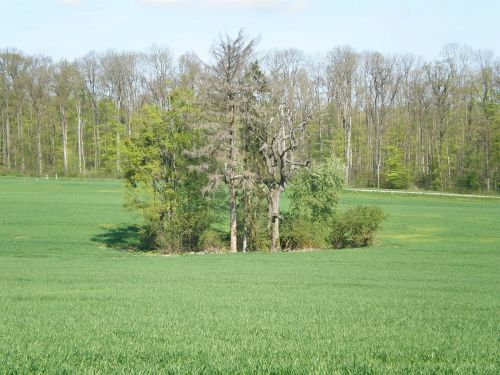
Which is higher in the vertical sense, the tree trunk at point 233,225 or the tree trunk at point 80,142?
the tree trunk at point 80,142

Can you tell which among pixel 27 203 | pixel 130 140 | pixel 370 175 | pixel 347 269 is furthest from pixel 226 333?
pixel 370 175

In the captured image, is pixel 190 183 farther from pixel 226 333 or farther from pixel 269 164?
pixel 226 333

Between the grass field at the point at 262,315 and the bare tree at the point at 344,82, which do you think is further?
the bare tree at the point at 344,82

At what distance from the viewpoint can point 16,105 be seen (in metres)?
96.4

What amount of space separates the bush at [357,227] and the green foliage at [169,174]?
32.2ft

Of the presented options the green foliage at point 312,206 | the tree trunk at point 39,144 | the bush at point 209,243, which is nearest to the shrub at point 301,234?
the green foliage at point 312,206

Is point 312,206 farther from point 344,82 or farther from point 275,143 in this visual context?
point 344,82

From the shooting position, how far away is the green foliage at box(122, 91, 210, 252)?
41.5 metres

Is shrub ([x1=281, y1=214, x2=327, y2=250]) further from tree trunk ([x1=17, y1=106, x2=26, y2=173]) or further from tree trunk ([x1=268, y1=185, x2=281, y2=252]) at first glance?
tree trunk ([x1=17, y1=106, x2=26, y2=173])

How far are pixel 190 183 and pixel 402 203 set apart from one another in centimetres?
3522

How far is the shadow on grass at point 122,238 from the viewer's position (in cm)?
4231

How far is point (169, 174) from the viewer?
42.8 metres

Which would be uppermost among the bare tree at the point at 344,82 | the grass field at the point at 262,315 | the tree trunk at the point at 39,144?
the bare tree at the point at 344,82

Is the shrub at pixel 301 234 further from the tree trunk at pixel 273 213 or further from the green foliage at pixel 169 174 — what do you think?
the green foliage at pixel 169 174
